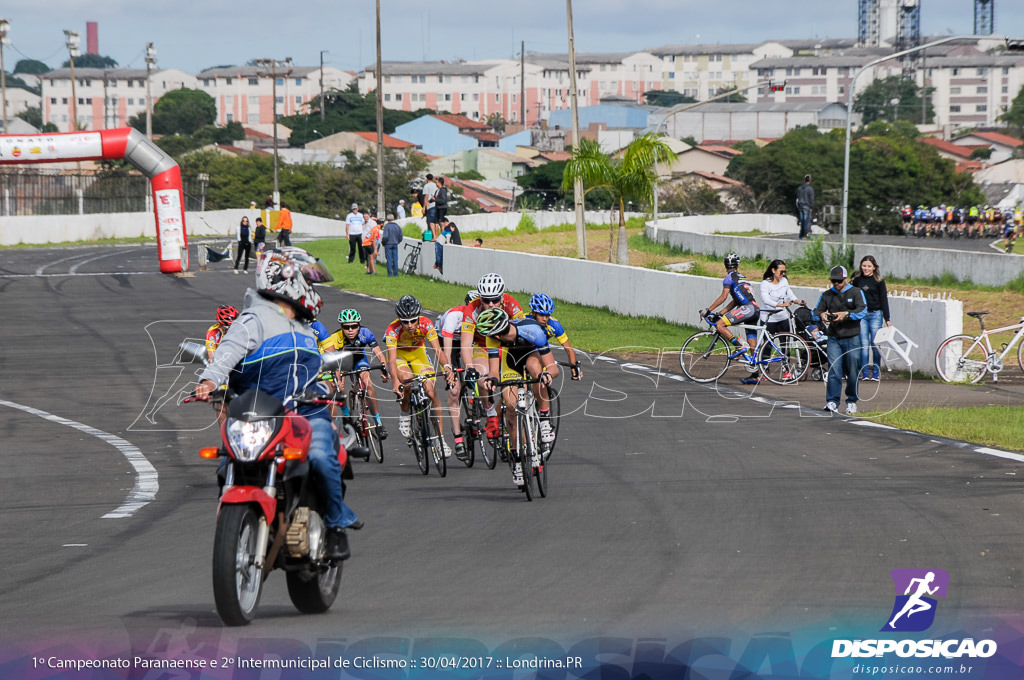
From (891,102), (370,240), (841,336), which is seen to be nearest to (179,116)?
(891,102)

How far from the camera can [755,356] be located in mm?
18719

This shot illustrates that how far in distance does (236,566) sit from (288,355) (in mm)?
1128

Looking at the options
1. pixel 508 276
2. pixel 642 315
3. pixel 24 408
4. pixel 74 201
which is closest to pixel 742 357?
pixel 642 315

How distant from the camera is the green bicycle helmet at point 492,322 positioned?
10922 millimetres

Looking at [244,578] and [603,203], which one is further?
[603,203]

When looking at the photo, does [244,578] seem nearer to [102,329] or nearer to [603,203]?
[102,329]

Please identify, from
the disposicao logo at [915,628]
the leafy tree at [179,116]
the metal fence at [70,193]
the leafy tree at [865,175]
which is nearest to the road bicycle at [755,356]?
the disposicao logo at [915,628]

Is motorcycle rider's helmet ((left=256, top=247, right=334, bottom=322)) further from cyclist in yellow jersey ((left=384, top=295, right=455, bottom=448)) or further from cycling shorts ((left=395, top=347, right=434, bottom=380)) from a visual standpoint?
cycling shorts ((left=395, top=347, right=434, bottom=380))

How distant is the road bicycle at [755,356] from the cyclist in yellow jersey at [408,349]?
696 centimetres

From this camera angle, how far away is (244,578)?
6.23 meters

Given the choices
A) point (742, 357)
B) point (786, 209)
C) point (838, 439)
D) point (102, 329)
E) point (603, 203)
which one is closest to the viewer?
point (838, 439)

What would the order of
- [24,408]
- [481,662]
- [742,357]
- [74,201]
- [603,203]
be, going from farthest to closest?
[603,203]
[74,201]
[742,357]
[24,408]
[481,662]

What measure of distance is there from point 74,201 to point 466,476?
193 ft

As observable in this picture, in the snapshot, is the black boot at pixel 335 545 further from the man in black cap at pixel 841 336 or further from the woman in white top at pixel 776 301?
the woman in white top at pixel 776 301
